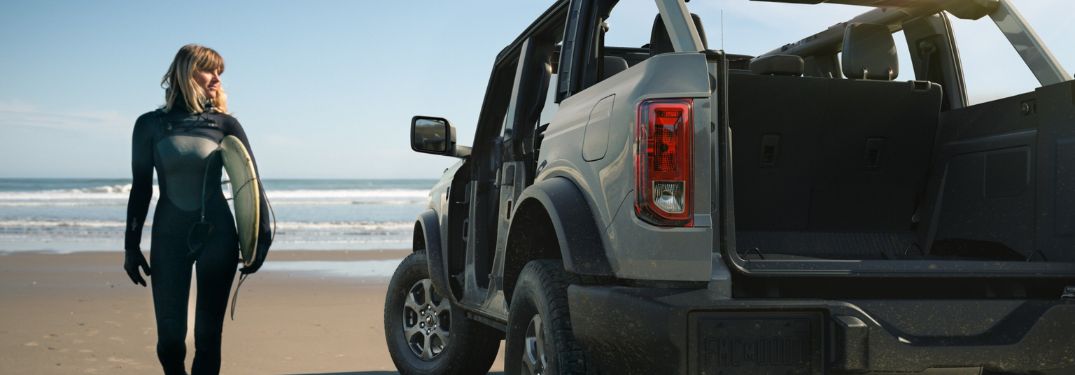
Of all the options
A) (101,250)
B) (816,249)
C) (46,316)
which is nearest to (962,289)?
(816,249)

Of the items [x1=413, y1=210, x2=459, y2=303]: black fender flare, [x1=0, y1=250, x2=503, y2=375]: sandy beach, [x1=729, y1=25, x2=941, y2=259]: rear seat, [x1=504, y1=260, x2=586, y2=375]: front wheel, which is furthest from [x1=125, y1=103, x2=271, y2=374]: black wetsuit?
[x1=729, y1=25, x2=941, y2=259]: rear seat

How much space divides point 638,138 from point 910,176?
1691mm

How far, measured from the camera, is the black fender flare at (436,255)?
5.42 m

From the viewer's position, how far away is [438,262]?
5516 millimetres

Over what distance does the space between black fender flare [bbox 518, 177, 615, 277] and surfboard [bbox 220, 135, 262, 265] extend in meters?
1.56

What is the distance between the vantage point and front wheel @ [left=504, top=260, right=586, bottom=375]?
3.32 meters

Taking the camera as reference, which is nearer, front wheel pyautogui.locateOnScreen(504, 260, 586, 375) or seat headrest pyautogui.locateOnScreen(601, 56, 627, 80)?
front wheel pyautogui.locateOnScreen(504, 260, 586, 375)

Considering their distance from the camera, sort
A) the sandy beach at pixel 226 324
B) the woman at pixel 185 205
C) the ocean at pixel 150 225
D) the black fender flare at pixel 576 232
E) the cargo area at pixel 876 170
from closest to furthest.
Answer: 1. the black fender flare at pixel 576 232
2. the cargo area at pixel 876 170
3. the woman at pixel 185 205
4. the sandy beach at pixel 226 324
5. the ocean at pixel 150 225

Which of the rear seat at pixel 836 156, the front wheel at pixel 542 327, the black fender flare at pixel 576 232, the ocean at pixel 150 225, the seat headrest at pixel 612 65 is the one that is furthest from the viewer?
the ocean at pixel 150 225

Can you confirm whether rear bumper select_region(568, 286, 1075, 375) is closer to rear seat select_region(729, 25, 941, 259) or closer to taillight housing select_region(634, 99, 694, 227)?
taillight housing select_region(634, 99, 694, 227)

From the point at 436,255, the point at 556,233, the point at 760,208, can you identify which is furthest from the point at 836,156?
the point at 436,255

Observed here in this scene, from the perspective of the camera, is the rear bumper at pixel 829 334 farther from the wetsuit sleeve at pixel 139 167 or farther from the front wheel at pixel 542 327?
the wetsuit sleeve at pixel 139 167

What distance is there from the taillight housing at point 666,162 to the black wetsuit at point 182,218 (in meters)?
2.17

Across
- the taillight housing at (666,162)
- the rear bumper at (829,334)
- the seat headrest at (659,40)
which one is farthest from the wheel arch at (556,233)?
the seat headrest at (659,40)
